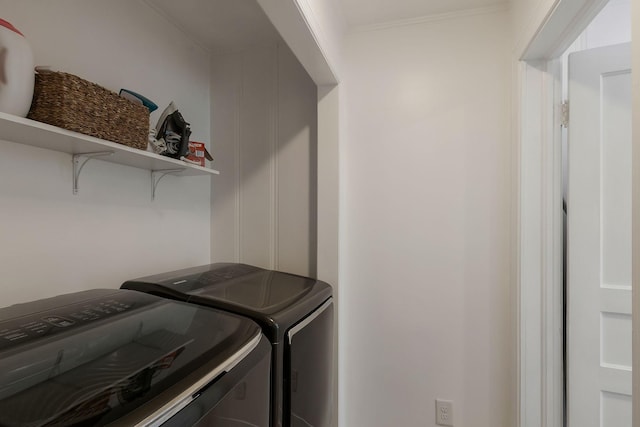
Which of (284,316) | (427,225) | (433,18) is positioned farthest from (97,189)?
(433,18)

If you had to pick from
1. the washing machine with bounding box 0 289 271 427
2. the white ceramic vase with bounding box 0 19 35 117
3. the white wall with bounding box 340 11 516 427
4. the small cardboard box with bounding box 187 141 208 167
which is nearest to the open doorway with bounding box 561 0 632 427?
the white wall with bounding box 340 11 516 427

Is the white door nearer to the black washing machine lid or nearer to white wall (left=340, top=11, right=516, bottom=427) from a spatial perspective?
white wall (left=340, top=11, right=516, bottom=427)

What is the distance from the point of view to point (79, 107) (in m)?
0.95

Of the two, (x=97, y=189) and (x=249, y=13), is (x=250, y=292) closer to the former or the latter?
(x=97, y=189)

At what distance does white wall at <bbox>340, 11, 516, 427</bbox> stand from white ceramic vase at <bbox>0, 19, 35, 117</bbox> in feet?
4.17

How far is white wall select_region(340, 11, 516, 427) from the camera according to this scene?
1545mm

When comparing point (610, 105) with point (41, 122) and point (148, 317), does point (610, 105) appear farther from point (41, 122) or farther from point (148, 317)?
point (41, 122)

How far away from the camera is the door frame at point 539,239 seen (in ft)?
4.44

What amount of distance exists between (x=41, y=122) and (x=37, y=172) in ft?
0.93

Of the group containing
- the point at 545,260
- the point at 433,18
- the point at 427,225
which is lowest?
the point at 545,260

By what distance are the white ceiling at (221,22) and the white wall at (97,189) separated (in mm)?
74

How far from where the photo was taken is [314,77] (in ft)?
5.14

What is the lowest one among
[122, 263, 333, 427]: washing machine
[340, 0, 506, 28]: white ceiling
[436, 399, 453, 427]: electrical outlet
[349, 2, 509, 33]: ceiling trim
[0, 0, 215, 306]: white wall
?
[436, 399, 453, 427]: electrical outlet

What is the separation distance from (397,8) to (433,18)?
203 millimetres
